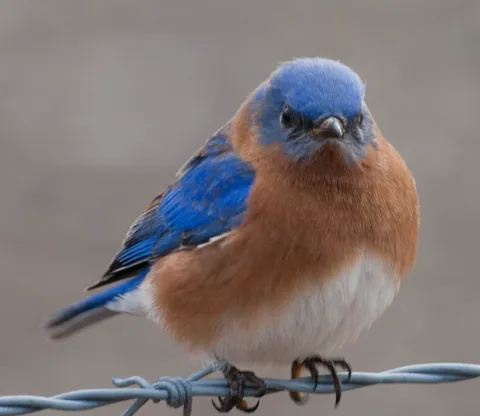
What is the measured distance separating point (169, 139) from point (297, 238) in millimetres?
4439

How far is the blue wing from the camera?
14.8 ft

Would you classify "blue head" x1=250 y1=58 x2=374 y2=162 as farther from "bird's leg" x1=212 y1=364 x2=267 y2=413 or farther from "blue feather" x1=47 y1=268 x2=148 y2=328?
"blue feather" x1=47 y1=268 x2=148 y2=328

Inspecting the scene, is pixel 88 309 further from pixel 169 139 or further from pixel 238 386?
pixel 169 139

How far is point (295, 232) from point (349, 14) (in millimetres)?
5150

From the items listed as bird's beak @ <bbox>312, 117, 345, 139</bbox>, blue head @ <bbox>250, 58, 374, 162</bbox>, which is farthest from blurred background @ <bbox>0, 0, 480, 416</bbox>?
bird's beak @ <bbox>312, 117, 345, 139</bbox>

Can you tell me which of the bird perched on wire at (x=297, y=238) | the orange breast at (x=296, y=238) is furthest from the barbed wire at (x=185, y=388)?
the orange breast at (x=296, y=238)

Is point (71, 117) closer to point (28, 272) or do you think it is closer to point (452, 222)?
point (28, 272)

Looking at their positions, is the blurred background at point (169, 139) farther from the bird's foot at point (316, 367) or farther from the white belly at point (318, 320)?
the white belly at point (318, 320)

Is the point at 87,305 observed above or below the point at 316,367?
above

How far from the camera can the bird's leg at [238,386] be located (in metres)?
4.39

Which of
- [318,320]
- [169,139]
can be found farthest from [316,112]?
[169,139]

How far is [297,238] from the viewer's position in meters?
4.24

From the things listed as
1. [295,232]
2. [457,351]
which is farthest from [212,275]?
[457,351]

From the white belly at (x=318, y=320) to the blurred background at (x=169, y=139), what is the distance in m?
2.02
